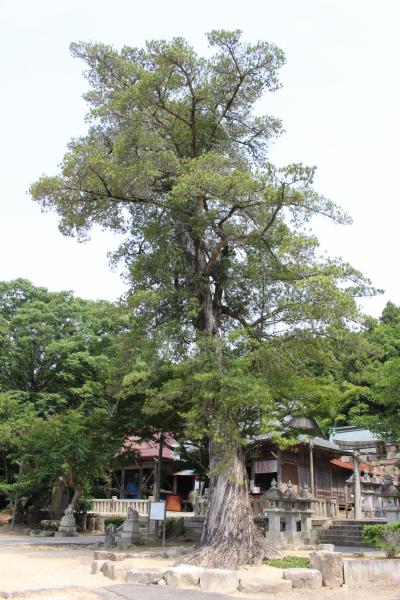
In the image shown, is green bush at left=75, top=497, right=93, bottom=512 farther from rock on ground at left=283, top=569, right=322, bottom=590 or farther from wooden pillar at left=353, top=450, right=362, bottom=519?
rock on ground at left=283, top=569, right=322, bottom=590

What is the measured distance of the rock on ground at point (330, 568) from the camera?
940 cm

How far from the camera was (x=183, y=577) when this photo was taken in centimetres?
936

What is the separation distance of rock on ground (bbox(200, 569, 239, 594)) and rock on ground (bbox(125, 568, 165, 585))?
1070mm

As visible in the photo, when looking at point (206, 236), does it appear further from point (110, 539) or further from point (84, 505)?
point (84, 505)

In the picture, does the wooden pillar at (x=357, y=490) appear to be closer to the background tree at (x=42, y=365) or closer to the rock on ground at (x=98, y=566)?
the background tree at (x=42, y=365)

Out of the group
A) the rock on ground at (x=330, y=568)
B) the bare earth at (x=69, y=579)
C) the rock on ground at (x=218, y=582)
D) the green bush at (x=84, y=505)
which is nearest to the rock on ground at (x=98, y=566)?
the bare earth at (x=69, y=579)

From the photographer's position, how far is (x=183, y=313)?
1448 centimetres

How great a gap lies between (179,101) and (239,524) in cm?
1107

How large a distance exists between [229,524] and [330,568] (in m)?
3.30

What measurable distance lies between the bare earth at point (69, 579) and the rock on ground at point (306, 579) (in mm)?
165

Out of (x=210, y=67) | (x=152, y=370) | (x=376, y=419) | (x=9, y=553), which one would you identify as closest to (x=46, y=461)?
(x=9, y=553)

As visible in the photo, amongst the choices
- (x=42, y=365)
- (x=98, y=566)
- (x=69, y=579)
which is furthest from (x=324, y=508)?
(x=42, y=365)

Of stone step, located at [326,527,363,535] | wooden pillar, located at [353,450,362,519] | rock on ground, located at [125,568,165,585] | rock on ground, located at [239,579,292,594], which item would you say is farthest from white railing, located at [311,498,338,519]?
rock on ground, located at [125,568,165,585]

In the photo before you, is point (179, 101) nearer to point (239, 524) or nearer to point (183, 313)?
point (183, 313)
